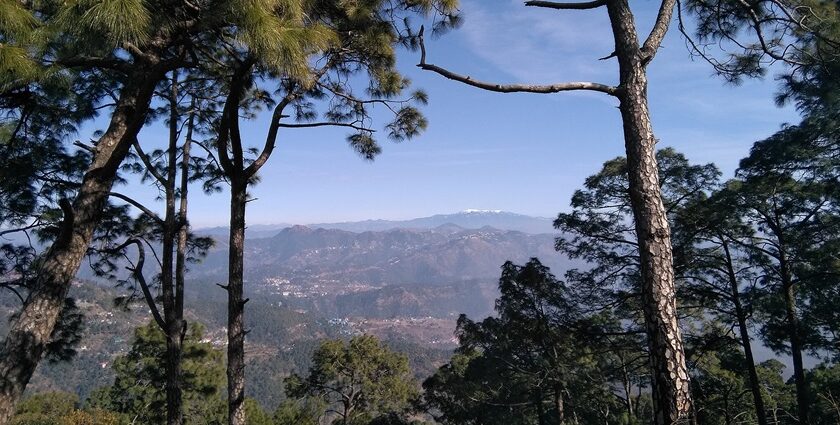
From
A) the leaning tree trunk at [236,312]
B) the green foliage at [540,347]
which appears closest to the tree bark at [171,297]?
the leaning tree trunk at [236,312]

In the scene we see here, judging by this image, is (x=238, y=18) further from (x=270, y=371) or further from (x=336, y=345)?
(x=270, y=371)

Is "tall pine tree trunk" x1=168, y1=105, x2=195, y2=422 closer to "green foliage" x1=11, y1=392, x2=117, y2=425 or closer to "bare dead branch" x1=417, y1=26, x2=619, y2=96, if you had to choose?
"bare dead branch" x1=417, y1=26, x2=619, y2=96

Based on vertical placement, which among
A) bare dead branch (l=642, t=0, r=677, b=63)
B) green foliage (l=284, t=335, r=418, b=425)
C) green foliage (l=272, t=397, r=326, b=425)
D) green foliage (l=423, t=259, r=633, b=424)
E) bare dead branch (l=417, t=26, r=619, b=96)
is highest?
bare dead branch (l=642, t=0, r=677, b=63)

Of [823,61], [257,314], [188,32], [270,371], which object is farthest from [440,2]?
[257,314]

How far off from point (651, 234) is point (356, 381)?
1492 centimetres

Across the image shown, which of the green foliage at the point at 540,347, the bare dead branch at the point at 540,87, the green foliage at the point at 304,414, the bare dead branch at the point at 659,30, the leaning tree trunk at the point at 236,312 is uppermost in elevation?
the bare dead branch at the point at 659,30

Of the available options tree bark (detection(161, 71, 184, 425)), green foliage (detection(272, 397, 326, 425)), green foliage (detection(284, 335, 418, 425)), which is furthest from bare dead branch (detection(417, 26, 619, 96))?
green foliage (detection(272, 397, 326, 425))

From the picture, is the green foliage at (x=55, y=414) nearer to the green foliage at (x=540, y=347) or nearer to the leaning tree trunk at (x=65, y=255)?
the leaning tree trunk at (x=65, y=255)

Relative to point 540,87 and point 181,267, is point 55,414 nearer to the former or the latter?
point 181,267

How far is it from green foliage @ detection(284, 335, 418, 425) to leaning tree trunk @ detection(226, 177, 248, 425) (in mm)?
12026

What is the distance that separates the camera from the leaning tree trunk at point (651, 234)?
2.44 m

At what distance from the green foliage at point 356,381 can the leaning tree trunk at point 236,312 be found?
12026 mm

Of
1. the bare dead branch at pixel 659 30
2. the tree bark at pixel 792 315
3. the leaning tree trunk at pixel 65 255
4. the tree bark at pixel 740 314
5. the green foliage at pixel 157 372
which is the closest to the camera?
the leaning tree trunk at pixel 65 255

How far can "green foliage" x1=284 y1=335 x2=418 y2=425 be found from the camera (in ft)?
50.4
